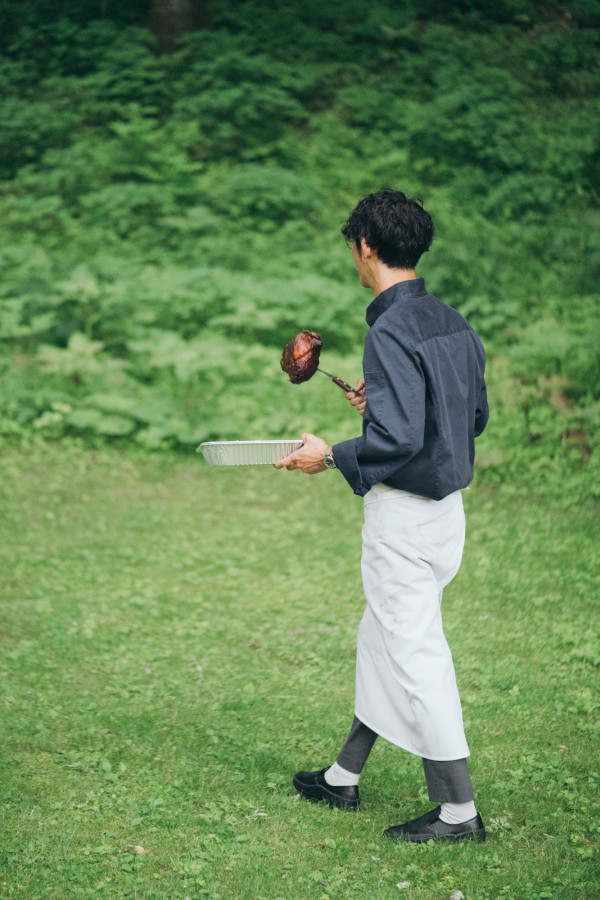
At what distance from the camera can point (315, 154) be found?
12289 mm

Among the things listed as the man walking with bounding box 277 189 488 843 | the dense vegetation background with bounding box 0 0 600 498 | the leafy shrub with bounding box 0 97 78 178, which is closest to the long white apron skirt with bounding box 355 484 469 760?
the man walking with bounding box 277 189 488 843

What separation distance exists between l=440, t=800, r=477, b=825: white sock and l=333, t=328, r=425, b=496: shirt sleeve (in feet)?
3.58

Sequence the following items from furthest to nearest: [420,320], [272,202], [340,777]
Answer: [272,202] → [340,777] → [420,320]

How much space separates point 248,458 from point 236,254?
7.54 metres

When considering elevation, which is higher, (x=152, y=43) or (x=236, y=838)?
(x=152, y=43)

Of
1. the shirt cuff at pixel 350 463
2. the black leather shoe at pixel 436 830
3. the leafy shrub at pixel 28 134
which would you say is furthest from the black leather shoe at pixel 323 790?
the leafy shrub at pixel 28 134

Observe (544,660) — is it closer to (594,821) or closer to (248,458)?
(594,821)

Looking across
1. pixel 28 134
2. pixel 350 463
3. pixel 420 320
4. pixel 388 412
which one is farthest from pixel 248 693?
pixel 28 134

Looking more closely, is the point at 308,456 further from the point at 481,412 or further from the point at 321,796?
the point at 321,796

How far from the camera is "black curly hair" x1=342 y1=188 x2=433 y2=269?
3129mm

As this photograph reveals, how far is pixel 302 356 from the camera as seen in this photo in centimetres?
339

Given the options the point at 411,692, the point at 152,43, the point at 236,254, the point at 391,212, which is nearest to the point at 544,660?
the point at 411,692

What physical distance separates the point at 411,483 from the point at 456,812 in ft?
3.57

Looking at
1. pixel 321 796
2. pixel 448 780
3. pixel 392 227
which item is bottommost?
pixel 321 796
